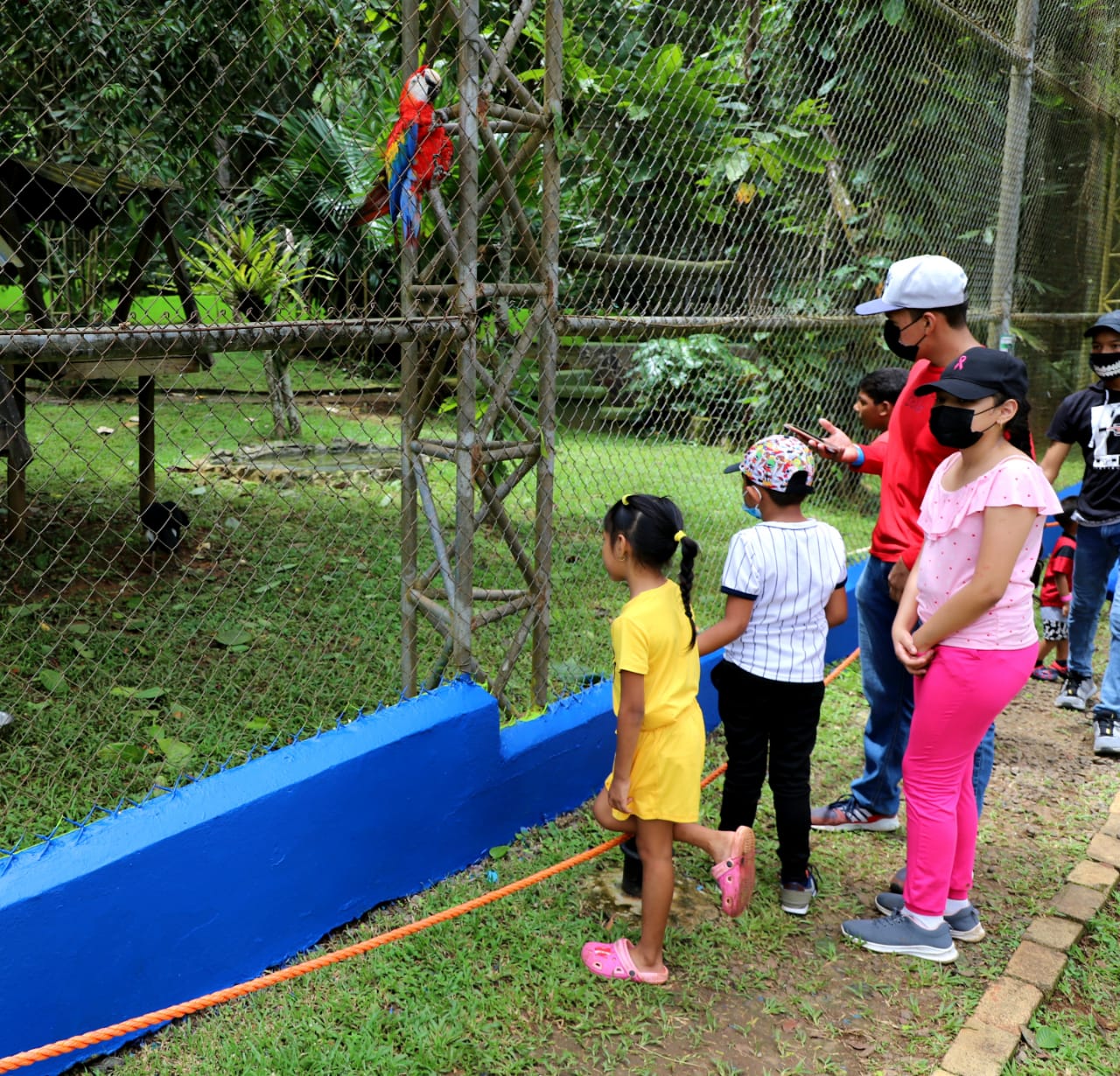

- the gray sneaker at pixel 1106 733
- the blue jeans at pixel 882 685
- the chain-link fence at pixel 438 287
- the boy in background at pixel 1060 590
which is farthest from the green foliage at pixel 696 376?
the blue jeans at pixel 882 685

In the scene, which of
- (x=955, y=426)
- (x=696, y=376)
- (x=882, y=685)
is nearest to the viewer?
(x=955, y=426)

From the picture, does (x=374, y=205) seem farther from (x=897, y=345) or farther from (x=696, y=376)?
(x=696, y=376)

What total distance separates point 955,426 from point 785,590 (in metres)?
0.64

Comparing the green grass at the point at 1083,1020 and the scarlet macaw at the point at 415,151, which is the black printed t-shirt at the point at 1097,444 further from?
the scarlet macaw at the point at 415,151

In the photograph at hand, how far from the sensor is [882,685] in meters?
3.32

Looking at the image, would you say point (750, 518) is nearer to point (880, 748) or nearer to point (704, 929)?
point (880, 748)

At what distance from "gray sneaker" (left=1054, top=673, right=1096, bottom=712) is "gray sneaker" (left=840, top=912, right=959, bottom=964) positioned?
239 cm

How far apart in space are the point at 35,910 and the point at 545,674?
174 centimetres

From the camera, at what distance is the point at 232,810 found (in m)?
2.44

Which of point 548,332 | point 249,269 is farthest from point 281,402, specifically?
point 548,332

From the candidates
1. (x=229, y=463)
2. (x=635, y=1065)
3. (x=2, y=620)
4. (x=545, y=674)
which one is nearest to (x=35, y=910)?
(x=635, y=1065)

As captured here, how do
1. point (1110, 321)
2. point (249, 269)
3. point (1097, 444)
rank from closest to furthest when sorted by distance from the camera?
point (1110, 321) → point (1097, 444) → point (249, 269)

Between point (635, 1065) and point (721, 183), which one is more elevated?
point (721, 183)

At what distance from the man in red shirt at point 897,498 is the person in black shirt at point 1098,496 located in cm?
141
